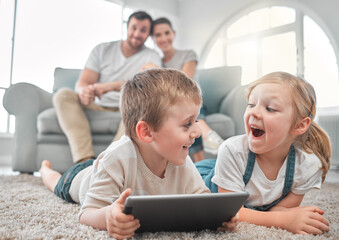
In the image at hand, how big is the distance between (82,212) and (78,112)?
116 cm

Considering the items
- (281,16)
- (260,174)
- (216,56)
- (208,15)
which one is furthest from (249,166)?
(208,15)

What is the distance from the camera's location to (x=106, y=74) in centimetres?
199

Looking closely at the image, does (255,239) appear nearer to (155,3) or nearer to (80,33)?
(80,33)

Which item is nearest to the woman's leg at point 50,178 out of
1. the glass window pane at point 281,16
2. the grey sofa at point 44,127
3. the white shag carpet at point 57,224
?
the white shag carpet at point 57,224

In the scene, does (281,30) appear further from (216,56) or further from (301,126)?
(301,126)

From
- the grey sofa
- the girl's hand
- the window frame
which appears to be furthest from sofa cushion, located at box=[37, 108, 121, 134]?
the window frame

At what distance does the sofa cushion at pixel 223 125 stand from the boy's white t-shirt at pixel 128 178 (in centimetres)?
98

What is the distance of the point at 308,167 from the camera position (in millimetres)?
810

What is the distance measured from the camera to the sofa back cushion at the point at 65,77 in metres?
2.33

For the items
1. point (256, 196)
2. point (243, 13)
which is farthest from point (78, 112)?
point (243, 13)

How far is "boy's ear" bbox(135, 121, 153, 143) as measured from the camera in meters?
0.69

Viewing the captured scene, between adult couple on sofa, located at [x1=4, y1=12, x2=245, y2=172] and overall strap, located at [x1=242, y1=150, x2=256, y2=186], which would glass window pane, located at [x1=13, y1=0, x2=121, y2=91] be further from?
overall strap, located at [x1=242, y1=150, x2=256, y2=186]

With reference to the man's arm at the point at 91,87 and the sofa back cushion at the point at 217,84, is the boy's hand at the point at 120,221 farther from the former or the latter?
the sofa back cushion at the point at 217,84

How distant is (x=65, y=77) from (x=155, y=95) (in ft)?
6.08
